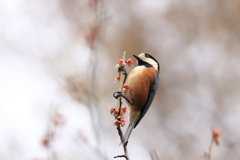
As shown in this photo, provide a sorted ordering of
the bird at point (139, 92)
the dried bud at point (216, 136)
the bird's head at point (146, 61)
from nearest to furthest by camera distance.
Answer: the dried bud at point (216, 136) < the bird at point (139, 92) < the bird's head at point (146, 61)

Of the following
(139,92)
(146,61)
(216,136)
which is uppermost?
(146,61)

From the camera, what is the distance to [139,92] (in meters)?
4.31

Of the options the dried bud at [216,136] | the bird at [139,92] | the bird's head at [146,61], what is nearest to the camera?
the dried bud at [216,136]

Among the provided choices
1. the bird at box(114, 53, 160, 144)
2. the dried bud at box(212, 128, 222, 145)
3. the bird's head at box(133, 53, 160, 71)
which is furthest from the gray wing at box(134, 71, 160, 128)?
the dried bud at box(212, 128, 222, 145)

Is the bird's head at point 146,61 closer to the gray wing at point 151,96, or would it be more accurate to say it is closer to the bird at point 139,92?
the bird at point 139,92

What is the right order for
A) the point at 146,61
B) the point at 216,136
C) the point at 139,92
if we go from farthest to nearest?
1. the point at 146,61
2. the point at 139,92
3. the point at 216,136

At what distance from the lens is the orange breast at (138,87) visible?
4.26 metres

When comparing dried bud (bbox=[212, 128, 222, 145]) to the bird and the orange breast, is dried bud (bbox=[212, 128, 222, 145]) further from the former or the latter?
the orange breast

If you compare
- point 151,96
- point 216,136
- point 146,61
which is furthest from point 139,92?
point 216,136

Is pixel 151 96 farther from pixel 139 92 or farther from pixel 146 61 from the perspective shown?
pixel 146 61

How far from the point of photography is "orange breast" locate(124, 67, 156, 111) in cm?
426

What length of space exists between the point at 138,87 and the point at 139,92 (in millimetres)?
61

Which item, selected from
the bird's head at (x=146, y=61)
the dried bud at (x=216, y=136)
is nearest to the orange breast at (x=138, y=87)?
the bird's head at (x=146, y=61)

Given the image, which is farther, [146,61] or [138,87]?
[146,61]
